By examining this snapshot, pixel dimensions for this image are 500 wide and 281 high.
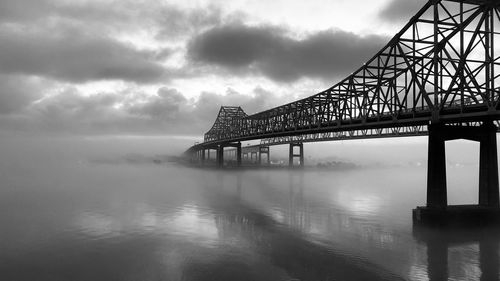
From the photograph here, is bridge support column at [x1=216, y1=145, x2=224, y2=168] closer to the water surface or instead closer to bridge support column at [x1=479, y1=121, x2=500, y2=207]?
the water surface

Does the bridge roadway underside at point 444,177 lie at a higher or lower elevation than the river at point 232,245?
higher

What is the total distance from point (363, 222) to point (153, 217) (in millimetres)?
21542

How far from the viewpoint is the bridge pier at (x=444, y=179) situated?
35.4m

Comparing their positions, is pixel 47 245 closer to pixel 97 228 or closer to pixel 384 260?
pixel 97 228

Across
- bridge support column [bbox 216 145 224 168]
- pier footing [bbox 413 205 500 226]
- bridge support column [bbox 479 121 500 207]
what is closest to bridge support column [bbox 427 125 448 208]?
pier footing [bbox 413 205 500 226]

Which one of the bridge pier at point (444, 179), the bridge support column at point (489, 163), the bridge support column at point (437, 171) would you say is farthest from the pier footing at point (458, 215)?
the bridge support column at point (489, 163)

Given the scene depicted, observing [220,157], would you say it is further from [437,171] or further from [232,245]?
[232,245]

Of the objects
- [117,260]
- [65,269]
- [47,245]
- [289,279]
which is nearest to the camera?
[289,279]

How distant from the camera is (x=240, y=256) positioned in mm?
26609

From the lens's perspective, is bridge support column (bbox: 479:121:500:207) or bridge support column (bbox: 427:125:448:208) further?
bridge support column (bbox: 479:121:500:207)

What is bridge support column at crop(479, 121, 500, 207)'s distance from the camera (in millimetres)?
36438

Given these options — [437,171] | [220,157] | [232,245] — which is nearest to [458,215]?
[437,171]

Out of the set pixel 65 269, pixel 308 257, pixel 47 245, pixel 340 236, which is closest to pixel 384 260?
pixel 308 257

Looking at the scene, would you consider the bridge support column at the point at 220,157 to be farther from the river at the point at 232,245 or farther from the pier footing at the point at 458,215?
the pier footing at the point at 458,215
